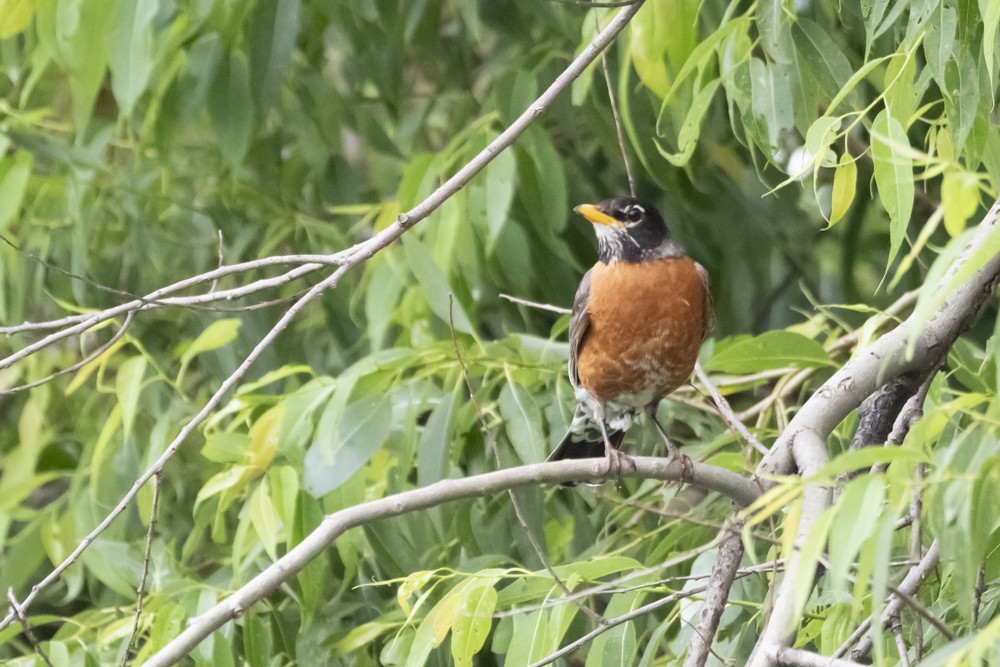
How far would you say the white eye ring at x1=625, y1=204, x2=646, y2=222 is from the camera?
3559 millimetres

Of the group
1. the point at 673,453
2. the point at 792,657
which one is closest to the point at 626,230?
the point at 673,453

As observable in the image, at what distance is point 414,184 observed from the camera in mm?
3355

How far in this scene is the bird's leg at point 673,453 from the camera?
2.20 m

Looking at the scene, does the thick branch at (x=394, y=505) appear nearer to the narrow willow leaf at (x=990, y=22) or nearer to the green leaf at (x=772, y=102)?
the green leaf at (x=772, y=102)

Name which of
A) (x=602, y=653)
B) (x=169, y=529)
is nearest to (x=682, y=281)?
(x=602, y=653)

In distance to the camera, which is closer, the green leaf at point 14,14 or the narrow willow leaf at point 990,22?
the narrow willow leaf at point 990,22

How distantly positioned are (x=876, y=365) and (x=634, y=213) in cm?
143

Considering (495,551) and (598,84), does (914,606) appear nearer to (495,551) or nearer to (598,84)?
(495,551)

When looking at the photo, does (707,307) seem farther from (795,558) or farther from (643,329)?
(795,558)

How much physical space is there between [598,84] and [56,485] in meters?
3.31

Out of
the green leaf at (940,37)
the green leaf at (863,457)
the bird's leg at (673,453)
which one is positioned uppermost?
the green leaf at (940,37)

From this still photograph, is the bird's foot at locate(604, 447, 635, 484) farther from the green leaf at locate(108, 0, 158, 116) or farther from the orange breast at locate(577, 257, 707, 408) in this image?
the green leaf at locate(108, 0, 158, 116)

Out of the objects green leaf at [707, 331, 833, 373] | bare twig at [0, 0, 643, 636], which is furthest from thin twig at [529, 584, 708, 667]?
bare twig at [0, 0, 643, 636]

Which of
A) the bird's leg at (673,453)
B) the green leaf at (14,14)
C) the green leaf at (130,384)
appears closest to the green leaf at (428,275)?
the bird's leg at (673,453)
